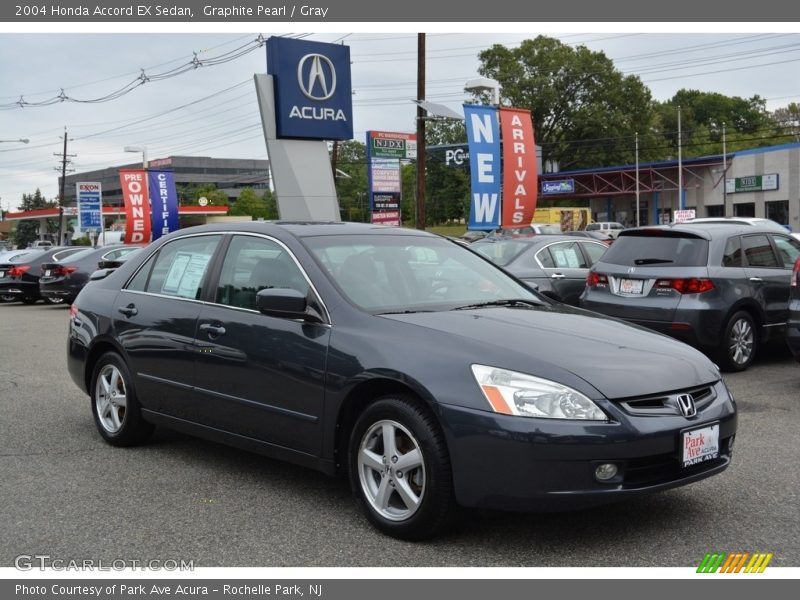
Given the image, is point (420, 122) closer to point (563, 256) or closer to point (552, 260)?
point (563, 256)

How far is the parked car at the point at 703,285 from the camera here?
9.16 meters

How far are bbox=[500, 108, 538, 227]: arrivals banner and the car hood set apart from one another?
46.2 ft

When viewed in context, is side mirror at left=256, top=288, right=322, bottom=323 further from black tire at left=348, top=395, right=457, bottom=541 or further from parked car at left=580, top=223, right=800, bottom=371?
parked car at left=580, top=223, right=800, bottom=371

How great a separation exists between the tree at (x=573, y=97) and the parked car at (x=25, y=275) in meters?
51.4

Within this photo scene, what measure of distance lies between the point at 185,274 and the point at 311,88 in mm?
12870

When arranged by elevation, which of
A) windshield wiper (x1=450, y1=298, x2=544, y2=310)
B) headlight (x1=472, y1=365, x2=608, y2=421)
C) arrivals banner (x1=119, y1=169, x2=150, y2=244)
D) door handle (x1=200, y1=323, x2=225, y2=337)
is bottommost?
headlight (x1=472, y1=365, x2=608, y2=421)

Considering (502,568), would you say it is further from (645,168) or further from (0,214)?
(0,214)

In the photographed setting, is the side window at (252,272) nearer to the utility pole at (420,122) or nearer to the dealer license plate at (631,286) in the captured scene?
the dealer license plate at (631,286)

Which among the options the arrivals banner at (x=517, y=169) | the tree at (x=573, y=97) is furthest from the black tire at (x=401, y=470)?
the tree at (x=573, y=97)

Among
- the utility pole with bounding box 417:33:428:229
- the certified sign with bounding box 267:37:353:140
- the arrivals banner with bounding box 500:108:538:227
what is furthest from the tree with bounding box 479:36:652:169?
the certified sign with bounding box 267:37:353:140

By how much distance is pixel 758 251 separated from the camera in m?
9.84

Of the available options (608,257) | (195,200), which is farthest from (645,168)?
(195,200)

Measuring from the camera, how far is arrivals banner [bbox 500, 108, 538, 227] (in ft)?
61.8
